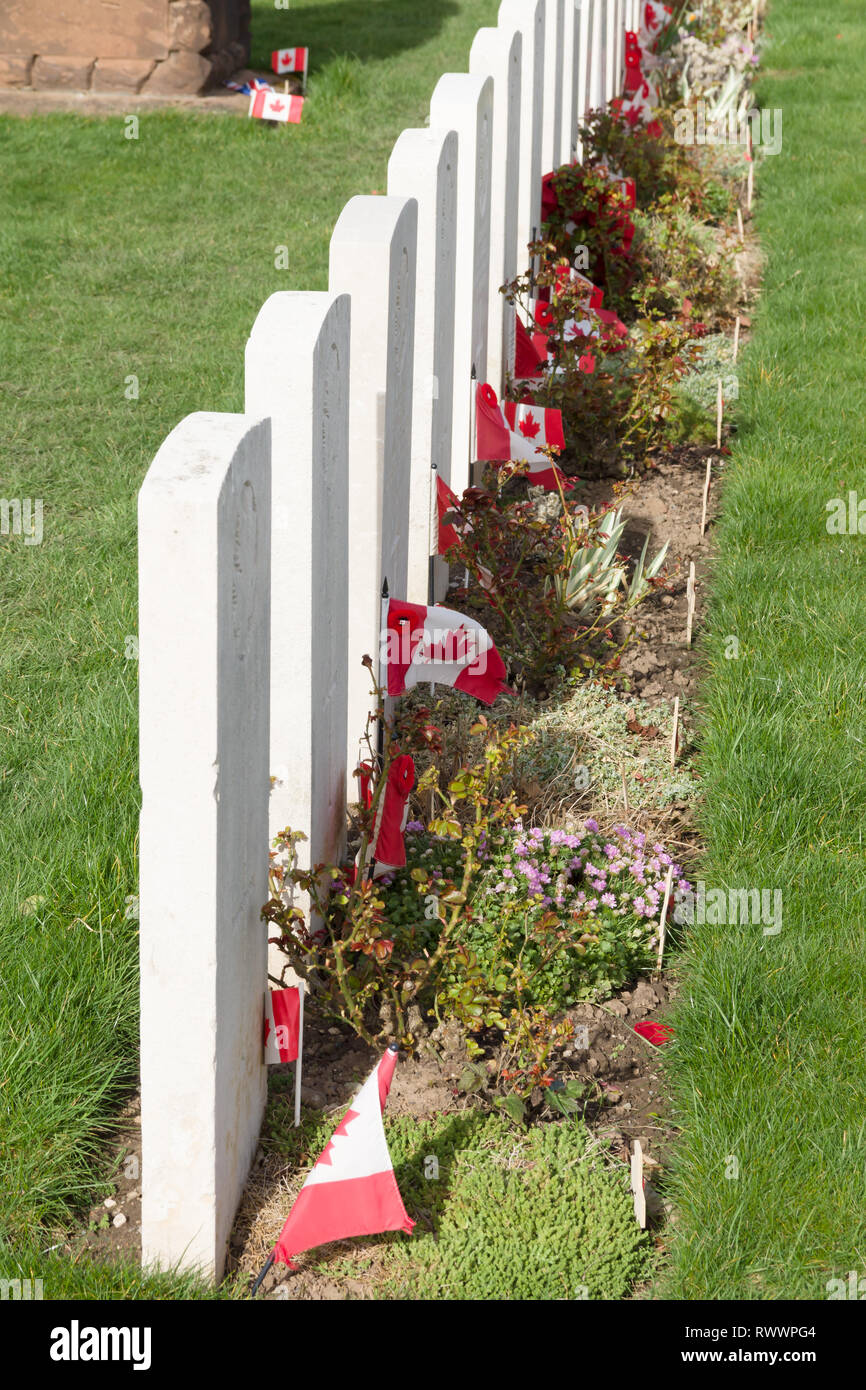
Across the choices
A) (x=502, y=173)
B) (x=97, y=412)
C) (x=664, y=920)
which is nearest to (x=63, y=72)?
(x=97, y=412)

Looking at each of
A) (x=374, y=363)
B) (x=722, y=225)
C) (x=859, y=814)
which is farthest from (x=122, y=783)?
(x=722, y=225)

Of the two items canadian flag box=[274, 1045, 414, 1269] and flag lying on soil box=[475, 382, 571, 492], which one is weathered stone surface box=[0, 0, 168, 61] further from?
canadian flag box=[274, 1045, 414, 1269]

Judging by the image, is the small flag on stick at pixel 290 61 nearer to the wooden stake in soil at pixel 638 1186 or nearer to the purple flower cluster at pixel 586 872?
the purple flower cluster at pixel 586 872

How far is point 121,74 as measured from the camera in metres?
8.82

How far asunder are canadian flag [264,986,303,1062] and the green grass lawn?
693mm

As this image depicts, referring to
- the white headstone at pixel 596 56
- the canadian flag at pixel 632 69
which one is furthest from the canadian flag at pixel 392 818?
the canadian flag at pixel 632 69

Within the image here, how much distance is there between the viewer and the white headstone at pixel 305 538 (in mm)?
2369

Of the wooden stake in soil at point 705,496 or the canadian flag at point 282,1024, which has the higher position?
the wooden stake in soil at point 705,496

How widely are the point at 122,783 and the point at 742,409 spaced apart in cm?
302

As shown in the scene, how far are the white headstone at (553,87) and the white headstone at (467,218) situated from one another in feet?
4.62

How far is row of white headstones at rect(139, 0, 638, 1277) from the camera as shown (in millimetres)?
1929

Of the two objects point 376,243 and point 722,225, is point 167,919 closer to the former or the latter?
point 376,243

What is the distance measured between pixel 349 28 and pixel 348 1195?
10.9 m

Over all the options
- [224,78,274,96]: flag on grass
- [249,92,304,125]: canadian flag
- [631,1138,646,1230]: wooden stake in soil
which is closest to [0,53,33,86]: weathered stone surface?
[224,78,274,96]: flag on grass
